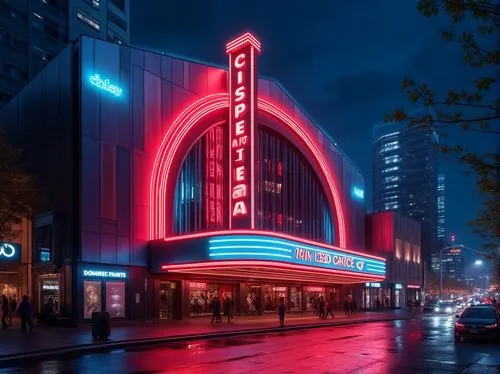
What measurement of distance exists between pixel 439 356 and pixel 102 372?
10.4 meters

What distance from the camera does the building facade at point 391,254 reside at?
69431mm

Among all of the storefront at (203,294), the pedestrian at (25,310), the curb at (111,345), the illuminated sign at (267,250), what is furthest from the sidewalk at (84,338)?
the storefront at (203,294)

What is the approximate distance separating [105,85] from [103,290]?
11.7m

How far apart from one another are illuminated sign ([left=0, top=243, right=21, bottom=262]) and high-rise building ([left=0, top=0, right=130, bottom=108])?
125 feet

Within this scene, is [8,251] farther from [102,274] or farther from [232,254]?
[232,254]

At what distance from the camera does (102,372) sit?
15.3m

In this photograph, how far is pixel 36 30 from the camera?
3078 inches

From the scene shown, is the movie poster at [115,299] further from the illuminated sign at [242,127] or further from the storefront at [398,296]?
the storefront at [398,296]

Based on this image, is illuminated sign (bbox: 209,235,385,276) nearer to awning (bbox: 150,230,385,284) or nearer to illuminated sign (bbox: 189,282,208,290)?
awning (bbox: 150,230,385,284)

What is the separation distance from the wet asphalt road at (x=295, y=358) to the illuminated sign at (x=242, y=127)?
1378 centimetres

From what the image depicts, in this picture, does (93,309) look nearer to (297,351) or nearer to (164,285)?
(164,285)

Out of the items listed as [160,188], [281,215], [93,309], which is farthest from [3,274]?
[281,215]

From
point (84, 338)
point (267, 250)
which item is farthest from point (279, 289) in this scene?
point (84, 338)

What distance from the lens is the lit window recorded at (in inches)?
3354
